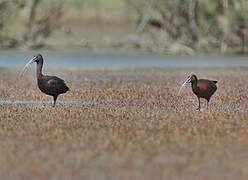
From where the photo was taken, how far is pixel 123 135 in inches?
414

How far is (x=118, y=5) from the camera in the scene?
55.4 metres

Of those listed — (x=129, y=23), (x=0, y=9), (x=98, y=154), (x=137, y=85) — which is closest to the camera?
(x=98, y=154)

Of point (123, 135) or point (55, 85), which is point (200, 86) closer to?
point (55, 85)

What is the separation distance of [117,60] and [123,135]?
24176 millimetres

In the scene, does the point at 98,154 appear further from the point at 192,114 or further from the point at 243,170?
the point at 192,114

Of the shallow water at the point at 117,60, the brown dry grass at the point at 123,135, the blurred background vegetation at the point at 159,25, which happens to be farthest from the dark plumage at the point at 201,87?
the blurred background vegetation at the point at 159,25

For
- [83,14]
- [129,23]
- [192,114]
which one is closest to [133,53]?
[129,23]

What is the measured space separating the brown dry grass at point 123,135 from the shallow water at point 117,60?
12.1 meters

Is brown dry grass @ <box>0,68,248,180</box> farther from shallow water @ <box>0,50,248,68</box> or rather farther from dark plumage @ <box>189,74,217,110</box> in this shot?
shallow water @ <box>0,50,248,68</box>

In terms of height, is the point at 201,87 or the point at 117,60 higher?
the point at 117,60

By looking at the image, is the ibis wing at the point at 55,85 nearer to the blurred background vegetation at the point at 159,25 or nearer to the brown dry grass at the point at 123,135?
the brown dry grass at the point at 123,135

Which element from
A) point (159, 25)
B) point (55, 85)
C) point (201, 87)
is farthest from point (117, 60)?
point (201, 87)

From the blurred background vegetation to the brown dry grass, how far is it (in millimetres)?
22607

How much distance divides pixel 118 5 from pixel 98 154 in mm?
47037
